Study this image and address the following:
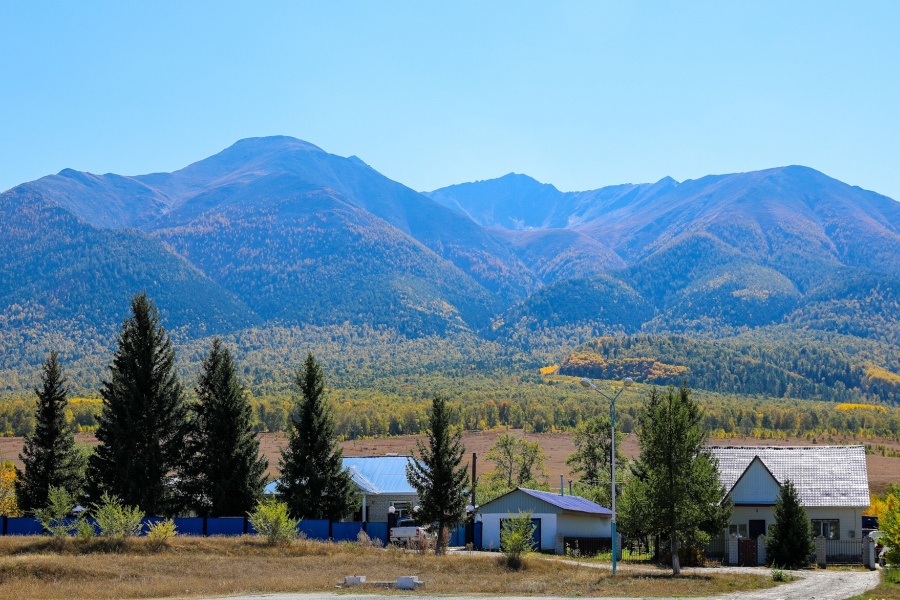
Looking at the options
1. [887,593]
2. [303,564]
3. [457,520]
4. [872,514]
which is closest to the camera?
[887,593]

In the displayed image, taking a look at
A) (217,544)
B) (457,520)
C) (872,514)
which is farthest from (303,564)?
(872,514)

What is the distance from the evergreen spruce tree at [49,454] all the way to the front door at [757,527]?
36.1m

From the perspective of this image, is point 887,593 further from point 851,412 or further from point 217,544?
point 851,412

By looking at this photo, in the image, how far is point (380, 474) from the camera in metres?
72.2

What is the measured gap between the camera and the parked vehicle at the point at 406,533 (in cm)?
5409

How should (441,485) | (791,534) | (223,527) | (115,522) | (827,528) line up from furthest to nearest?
(827,528), (223,527), (791,534), (441,485), (115,522)

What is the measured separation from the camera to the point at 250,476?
181 feet

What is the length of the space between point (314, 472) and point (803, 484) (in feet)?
87.4

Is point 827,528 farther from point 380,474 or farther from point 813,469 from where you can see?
point 380,474

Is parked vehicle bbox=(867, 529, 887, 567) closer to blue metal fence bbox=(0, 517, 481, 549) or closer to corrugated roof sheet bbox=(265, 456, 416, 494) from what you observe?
blue metal fence bbox=(0, 517, 481, 549)

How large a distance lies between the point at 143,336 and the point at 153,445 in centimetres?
570

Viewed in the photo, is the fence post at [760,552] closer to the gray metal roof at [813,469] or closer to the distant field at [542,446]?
the gray metal roof at [813,469]

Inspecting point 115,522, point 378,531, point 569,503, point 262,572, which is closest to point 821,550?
point 569,503

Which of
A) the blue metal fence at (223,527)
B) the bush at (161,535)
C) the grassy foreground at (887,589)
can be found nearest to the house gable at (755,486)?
the grassy foreground at (887,589)
